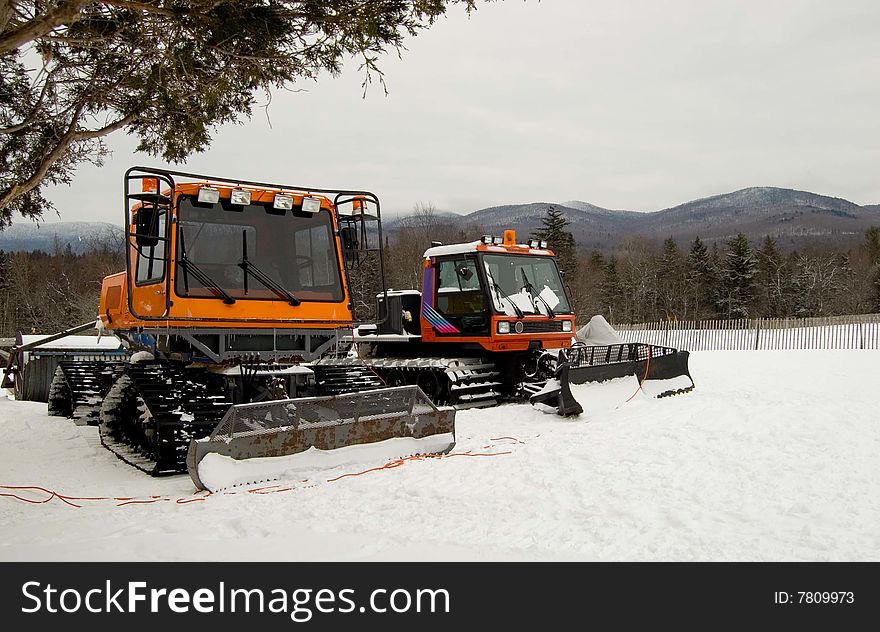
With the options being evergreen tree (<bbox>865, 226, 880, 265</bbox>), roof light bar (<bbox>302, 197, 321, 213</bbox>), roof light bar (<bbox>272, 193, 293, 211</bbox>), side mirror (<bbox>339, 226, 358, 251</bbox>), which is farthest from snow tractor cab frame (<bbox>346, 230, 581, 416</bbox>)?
evergreen tree (<bbox>865, 226, 880, 265</bbox>)

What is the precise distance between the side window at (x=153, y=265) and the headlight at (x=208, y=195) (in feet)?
1.31

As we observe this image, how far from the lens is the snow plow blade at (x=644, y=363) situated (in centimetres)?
1000

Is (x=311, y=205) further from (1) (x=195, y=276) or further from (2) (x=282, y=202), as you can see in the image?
(1) (x=195, y=276)

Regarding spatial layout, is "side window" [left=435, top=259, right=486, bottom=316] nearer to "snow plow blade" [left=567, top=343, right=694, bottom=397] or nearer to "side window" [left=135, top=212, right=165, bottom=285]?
"snow plow blade" [left=567, top=343, right=694, bottom=397]

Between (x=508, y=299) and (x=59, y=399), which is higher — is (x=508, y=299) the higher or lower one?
the higher one

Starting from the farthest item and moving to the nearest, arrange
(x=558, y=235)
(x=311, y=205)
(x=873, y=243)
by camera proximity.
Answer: (x=873, y=243) → (x=558, y=235) → (x=311, y=205)

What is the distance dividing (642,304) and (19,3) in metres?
62.2

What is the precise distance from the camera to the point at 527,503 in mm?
4566

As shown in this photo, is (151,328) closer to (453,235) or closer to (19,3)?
(19,3)

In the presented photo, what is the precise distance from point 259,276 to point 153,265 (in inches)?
37.8

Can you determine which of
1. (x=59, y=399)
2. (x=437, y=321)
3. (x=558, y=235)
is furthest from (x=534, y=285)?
(x=558, y=235)

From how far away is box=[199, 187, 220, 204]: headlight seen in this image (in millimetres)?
6137

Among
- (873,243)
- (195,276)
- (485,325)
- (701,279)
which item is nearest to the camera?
(195,276)

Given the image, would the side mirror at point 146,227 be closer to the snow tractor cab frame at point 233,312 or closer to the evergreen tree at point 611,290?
the snow tractor cab frame at point 233,312
